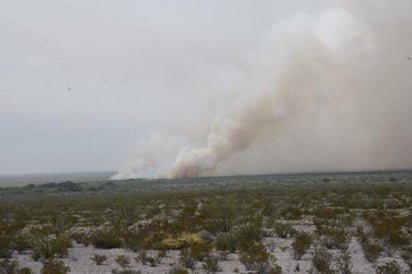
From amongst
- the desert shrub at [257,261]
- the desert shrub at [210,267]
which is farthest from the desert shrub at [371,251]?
the desert shrub at [210,267]

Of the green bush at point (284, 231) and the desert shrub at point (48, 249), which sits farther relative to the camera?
the green bush at point (284, 231)

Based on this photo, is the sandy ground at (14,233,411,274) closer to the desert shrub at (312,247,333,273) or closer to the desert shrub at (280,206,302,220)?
the desert shrub at (312,247,333,273)

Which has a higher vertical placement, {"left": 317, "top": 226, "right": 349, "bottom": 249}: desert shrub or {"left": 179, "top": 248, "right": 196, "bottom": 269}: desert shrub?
{"left": 317, "top": 226, "right": 349, "bottom": 249}: desert shrub

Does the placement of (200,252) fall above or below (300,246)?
below

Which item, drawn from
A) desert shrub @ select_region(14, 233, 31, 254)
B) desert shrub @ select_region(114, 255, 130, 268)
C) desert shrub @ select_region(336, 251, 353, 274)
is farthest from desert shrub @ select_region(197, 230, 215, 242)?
desert shrub @ select_region(14, 233, 31, 254)

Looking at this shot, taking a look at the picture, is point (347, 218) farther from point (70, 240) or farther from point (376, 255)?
point (70, 240)

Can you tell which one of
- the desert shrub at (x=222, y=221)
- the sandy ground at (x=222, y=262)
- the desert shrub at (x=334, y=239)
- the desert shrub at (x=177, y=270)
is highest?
the desert shrub at (x=222, y=221)

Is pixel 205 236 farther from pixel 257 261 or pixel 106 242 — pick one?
pixel 257 261

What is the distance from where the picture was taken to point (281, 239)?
20.5m

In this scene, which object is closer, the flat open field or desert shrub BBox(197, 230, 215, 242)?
the flat open field

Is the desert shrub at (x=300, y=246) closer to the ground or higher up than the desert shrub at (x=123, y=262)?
higher up

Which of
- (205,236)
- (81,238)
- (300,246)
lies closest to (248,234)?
(205,236)

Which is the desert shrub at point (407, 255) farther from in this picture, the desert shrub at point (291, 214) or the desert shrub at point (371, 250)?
the desert shrub at point (291, 214)

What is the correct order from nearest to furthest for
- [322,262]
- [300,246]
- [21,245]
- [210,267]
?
1. [322,262]
2. [210,267]
3. [300,246]
4. [21,245]
